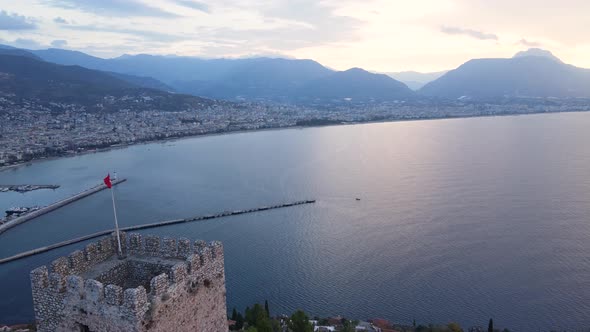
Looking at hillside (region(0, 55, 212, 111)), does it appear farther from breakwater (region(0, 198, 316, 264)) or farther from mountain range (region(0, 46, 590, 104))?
breakwater (region(0, 198, 316, 264))

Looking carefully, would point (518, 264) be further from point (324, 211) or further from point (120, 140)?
point (120, 140)

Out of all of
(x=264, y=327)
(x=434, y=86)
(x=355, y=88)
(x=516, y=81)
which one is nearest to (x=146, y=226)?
(x=264, y=327)

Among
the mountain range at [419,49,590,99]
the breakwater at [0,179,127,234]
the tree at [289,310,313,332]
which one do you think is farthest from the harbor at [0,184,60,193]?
the mountain range at [419,49,590,99]

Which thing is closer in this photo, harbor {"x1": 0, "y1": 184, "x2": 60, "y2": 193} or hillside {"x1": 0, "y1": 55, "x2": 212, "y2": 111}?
harbor {"x1": 0, "y1": 184, "x2": 60, "y2": 193}

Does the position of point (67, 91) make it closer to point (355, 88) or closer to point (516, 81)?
point (355, 88)

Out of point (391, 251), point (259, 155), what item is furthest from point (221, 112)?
point (391, 251)

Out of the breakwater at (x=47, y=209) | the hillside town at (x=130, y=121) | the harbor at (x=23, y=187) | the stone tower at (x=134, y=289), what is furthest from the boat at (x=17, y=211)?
the stone tower at (x=134, y=289)
